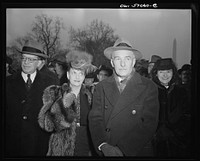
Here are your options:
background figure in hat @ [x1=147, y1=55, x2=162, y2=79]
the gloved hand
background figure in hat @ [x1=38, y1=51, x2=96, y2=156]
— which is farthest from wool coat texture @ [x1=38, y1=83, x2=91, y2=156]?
background figure in hat @ [x1=147, y1=55, x2=162, y2=79]

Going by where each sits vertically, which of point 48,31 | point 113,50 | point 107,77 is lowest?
point 107,77

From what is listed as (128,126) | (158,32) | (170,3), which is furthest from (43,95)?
(170,3)

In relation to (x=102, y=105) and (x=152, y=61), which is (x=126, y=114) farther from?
(x=152, y=61)

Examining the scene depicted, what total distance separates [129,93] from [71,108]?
490 mm

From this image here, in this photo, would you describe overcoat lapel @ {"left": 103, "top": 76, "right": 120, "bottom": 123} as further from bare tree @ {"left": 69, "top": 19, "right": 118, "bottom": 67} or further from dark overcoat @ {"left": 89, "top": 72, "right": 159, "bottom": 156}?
bare tree @ {"left": 69, "top": 19, "right": 118, "bottom": 67}

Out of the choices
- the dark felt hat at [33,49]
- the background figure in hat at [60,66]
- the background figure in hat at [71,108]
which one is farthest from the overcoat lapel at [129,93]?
the dark felt hat at [33,49]

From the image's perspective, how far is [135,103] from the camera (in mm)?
2477

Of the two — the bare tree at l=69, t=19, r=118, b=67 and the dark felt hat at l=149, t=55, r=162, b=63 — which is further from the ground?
the bare tree at l=69, t=19, r=118, b=67

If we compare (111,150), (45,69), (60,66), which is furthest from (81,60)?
(111,150)

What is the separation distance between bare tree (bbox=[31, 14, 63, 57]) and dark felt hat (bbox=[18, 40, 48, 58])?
0.04 metres

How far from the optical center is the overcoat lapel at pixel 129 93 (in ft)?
8.11

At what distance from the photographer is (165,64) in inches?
98.5

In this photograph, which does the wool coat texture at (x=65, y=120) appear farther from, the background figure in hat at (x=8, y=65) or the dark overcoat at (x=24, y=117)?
the background figure in hat at (x=8, y=65)

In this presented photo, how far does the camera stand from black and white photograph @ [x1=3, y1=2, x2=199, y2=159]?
2484 millimetres
